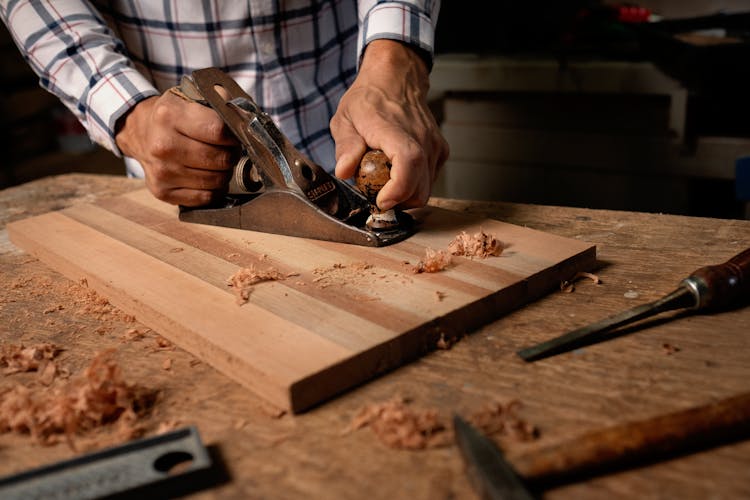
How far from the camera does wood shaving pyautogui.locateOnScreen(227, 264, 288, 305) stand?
1085 millimetres

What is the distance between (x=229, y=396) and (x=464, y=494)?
351 millimetres

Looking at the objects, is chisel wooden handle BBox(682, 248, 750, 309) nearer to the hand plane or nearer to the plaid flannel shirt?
the hand plane

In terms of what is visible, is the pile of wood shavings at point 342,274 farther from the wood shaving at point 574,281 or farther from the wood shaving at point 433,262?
the wood shaving at point 574,281

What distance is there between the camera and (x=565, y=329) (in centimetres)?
98

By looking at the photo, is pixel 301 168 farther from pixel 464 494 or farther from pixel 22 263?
pixel 464 494

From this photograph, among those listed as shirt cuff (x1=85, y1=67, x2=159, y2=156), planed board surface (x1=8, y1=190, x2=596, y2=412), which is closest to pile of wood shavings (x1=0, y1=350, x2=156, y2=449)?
planed board surface (x1=8, y1=190, x2=596, y2=412)

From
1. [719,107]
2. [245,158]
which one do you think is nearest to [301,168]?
[245,158]

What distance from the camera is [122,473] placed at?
692 mm

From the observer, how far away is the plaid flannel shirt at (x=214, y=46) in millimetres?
1553

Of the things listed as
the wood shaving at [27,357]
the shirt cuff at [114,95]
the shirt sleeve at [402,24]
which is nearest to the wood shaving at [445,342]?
the wood shaving at [27,357]

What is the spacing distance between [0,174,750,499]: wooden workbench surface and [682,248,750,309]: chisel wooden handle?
0.03 m

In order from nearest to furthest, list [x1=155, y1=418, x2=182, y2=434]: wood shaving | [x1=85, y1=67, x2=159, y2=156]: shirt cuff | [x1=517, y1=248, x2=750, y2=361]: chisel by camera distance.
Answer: [x1=155, y1=418, x2=182, y2=434]: wood shaving < [x1=517, y1=248, x2=750, y2=361]: chisel < [x1=85, y1=67, x2=159, y2=156]: shirt cuff

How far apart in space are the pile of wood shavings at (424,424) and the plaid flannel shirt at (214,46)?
1.00 metres

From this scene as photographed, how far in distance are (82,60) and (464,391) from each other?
1275mm
